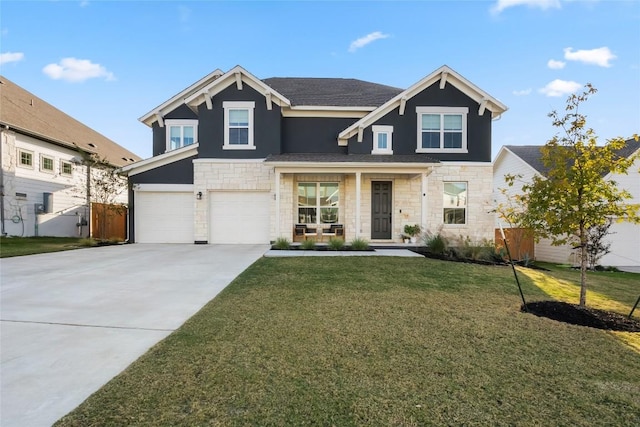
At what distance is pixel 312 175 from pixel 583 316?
10.8 m

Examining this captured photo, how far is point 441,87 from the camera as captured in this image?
1386 centimetres

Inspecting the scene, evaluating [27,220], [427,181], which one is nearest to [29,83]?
[27,220]

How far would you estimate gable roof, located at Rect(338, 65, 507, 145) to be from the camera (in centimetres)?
1359

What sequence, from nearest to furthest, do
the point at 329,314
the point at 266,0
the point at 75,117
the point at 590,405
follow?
the point at 590,405 → the point at 329,314 → the point at 266,0 → the point at 75,117

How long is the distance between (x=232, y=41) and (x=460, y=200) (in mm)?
13400

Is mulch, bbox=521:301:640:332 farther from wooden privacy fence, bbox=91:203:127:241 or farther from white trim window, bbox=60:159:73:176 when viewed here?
white trim window, bbox=60:159:73:176

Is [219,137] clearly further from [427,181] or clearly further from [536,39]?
[536,39]

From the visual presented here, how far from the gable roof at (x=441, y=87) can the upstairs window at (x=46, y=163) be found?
1598 centimetres

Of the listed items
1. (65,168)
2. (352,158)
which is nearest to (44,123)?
(65,168)

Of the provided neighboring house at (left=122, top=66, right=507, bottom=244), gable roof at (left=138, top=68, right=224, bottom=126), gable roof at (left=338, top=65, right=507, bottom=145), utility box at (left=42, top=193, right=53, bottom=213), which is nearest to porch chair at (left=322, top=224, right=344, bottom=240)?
neighboring house at (left=122, top=66, right=507, bottom=244)

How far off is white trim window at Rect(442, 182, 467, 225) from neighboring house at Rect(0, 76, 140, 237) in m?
15.2

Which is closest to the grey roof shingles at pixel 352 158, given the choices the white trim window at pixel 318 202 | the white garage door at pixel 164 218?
the white trim window at pixel 318 202

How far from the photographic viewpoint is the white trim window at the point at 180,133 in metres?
16.4

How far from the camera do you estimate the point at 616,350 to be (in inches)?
141
